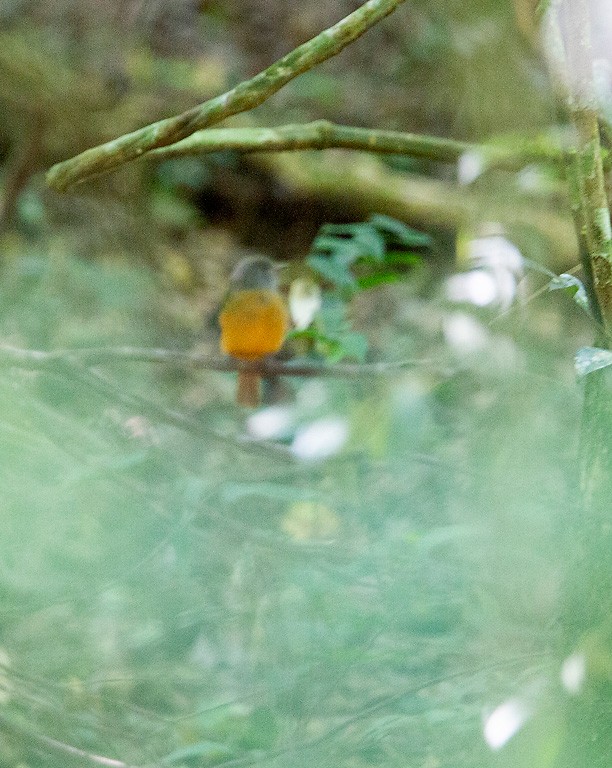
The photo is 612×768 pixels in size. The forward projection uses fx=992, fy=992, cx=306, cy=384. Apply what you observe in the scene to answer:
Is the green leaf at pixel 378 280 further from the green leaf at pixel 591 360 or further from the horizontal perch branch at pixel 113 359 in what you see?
the green leaf at pixel 591 360

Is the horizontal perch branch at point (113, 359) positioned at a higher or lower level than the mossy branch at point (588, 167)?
higher

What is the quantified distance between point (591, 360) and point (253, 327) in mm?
2357

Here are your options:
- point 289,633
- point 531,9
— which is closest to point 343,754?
point 289,633

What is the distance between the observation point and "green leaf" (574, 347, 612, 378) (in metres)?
0.68

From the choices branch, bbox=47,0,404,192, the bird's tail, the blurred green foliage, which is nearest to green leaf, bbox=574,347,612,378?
the blurred green foliage

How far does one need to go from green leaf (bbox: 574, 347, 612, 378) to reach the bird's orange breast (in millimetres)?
2276

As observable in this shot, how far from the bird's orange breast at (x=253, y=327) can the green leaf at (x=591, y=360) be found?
228cm

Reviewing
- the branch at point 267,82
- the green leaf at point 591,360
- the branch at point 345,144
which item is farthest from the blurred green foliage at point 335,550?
the branch at point 267,82

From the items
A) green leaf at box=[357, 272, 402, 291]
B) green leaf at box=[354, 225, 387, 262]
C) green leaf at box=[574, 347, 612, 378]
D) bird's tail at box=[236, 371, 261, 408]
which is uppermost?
bird's tail at box=[236, 371, 261, 408]

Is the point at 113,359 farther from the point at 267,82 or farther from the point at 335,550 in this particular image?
the point at 267,82

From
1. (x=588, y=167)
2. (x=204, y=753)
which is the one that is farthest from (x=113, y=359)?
(x=588, y=167)

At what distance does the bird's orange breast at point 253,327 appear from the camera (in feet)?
9.84

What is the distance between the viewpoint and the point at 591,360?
697mm

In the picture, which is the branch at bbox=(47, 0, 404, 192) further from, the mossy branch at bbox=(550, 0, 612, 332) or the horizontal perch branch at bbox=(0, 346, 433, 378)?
the horizontal perch branch at bbox=(0, 346, 433, 378)
